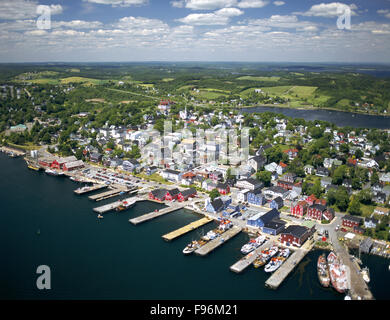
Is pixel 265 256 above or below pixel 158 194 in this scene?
below

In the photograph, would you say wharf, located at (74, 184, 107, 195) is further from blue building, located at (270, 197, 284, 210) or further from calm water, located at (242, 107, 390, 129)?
calm water, located at (242, 107, 390, 129)

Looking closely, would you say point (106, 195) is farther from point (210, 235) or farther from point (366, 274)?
point (366, 274)

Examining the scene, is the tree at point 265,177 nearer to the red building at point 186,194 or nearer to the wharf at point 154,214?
the red building at point 186,194

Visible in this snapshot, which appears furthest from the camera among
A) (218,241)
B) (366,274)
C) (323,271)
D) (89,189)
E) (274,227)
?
(89,189)

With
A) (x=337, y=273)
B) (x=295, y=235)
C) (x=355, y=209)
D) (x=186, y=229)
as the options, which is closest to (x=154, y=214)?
(x=186, y=229)

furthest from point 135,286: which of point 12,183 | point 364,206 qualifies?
point 12,183

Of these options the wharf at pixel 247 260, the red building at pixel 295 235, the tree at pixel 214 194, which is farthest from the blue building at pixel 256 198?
the wharf at pixel 247 260
